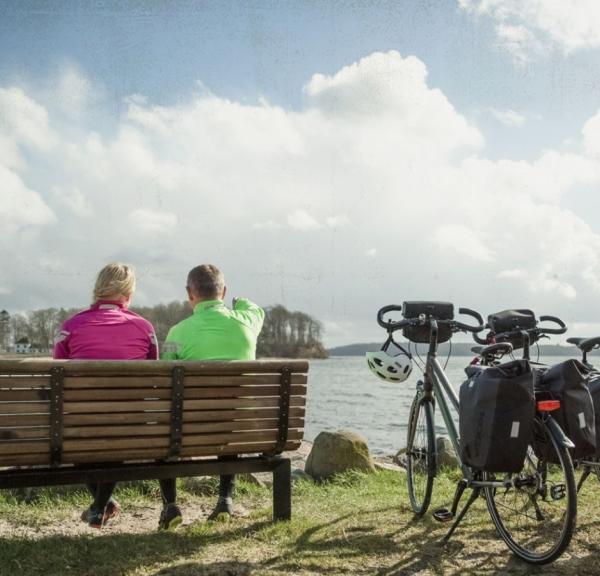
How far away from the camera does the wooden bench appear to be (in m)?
4.72

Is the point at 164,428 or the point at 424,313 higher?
the point at 424,313

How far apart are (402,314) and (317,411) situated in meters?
23.4

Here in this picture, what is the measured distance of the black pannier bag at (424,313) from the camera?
568 centimetres

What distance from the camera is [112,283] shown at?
5234 millimetres

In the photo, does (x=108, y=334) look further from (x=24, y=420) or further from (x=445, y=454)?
(x=445, y=454)

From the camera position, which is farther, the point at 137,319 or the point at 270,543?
the point at 137,319

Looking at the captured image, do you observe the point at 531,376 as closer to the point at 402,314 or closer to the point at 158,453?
the point at 402,314

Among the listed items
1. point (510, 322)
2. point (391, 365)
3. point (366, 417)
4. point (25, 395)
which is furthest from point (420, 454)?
point (366, 417)

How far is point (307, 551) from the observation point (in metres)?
4.81

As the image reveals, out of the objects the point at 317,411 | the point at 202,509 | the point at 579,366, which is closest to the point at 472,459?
the point at 579,366

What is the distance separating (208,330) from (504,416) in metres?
2.21

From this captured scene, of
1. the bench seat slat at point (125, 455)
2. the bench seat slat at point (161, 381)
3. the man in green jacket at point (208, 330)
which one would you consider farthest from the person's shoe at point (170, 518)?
the bench seat slat at point (161, 381)

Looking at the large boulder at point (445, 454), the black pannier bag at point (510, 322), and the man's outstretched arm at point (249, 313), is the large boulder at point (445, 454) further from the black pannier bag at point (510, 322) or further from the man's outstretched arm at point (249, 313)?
the man's outstretched arm at point (249, 313)

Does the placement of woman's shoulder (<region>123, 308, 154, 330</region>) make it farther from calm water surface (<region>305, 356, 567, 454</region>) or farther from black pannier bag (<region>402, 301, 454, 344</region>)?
calm water surface (<region>305, 356, 567, 454</region>)
